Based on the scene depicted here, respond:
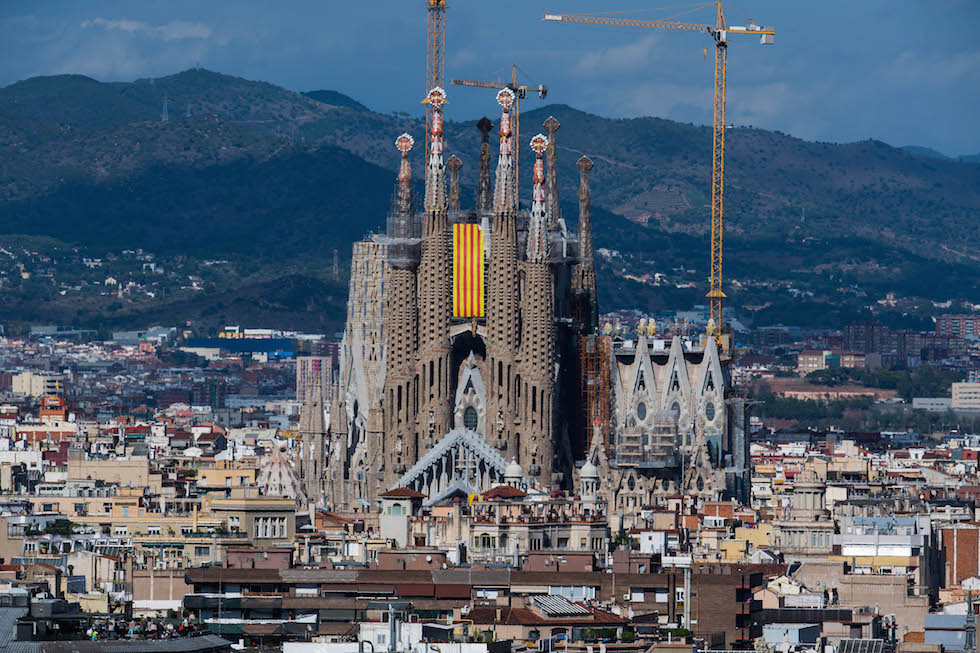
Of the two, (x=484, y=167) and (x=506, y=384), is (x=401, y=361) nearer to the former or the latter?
(x=506, y=384)

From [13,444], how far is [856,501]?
65559 mm

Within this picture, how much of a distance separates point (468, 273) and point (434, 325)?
149 inches

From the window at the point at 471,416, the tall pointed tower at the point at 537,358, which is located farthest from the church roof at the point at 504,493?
the window at the point at 471,416

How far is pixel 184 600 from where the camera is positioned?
2886 inches

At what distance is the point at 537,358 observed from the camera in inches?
5546

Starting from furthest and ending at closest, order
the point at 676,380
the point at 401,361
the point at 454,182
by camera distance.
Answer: the point at 454,182
the point at 676,380
the point at 401,361

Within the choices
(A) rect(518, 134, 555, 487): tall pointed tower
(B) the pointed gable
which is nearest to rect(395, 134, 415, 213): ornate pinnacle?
(A) rect(518, 134, 555, 487): tall pointed tower

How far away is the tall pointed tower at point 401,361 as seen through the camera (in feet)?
464

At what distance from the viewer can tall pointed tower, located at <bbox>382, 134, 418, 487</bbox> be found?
14150 cm

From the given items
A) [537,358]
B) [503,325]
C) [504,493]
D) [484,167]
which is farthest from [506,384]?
[504,493]

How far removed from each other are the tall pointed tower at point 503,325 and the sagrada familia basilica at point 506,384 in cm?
6

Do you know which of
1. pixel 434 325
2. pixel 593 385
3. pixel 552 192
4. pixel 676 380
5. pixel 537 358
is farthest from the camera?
pixel 552 192

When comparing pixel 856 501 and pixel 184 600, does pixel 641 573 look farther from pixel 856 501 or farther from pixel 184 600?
pixel 856 501

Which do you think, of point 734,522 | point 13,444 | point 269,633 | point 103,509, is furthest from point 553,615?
point 13,444
